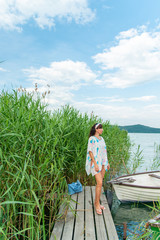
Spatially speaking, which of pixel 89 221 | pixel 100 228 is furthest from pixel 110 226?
pixel 89 221

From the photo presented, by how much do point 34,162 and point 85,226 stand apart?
1259 mm

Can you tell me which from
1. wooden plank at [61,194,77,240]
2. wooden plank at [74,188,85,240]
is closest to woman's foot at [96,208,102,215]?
wooden plank at [74,188,85,240]

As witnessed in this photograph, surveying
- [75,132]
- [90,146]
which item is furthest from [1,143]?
[75,132]

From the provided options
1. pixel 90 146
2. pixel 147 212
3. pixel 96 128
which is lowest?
pixel 147 212

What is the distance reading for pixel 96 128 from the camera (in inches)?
131

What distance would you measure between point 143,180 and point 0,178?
4081mm

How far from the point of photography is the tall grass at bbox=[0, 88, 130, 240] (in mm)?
2279

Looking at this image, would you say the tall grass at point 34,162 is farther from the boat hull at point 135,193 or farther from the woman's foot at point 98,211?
the boat hull at point 135,193

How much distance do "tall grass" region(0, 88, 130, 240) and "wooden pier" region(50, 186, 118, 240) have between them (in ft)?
0.67

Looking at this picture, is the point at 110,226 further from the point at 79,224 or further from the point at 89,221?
the point at 79,224

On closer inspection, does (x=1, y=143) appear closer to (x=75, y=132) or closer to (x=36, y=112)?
(x=36, y=112)

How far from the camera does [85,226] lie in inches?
108

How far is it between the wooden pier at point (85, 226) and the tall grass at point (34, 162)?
0.20 meters

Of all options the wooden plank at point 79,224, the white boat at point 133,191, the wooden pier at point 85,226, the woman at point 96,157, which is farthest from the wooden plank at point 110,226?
the white boat at point 133,191
